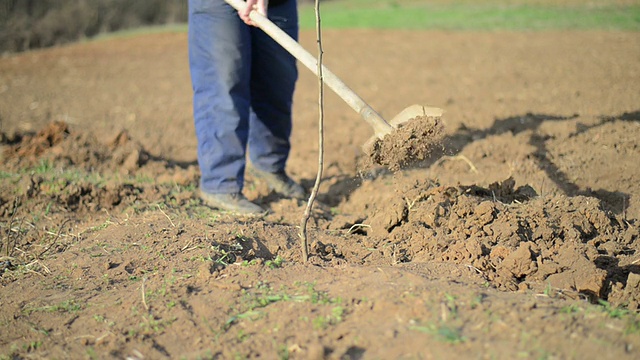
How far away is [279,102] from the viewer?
478 cm

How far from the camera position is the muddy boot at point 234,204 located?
4355 mm

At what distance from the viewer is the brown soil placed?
2580 millimetres

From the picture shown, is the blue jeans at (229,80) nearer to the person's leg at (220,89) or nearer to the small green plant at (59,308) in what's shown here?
the person's leg at (220,89)

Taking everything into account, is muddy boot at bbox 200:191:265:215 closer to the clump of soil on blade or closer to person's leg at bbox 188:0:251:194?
person's leg at bbox 188:0:251:194

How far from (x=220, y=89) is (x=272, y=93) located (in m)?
0.53

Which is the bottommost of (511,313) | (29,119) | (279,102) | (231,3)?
(29,119)

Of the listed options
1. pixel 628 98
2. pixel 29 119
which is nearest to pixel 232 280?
pixel 628 98

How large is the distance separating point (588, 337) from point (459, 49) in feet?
29.5

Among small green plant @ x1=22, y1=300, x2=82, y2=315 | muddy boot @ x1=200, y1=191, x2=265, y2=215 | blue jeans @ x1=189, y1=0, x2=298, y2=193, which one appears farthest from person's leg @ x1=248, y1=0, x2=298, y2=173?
small green plant @ x1=22, y1=300, x2=82, y2=315

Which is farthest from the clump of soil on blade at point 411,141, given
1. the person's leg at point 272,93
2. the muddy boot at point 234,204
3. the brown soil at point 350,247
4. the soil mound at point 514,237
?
the person's leg at point 272,93

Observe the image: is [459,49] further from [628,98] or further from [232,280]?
[232,280]

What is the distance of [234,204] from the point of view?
4.38 m

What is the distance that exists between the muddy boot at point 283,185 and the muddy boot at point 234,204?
17.7 inches

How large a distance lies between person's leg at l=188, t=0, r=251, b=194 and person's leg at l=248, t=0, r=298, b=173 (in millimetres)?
222
